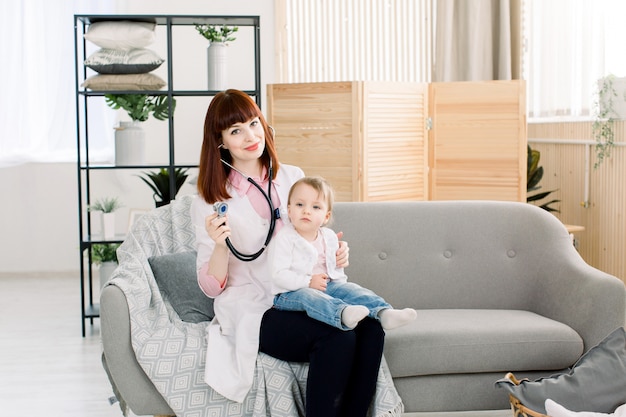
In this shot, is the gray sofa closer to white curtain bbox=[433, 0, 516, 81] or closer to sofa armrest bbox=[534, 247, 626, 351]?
sofa armrest bbox=[534, 247, 626, 351]

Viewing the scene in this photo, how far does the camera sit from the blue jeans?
2.39 metres

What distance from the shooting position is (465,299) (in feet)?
10.3

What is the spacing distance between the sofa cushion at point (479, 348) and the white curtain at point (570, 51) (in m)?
2.33

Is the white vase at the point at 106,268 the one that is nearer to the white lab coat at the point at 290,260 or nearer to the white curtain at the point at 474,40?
the white lab coat at the point at 290,260

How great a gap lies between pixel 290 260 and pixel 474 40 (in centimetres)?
360

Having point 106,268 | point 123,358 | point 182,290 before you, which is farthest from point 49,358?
point 123,358

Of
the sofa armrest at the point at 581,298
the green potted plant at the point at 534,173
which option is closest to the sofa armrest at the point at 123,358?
→ the sofa armrest at the point at 581,298

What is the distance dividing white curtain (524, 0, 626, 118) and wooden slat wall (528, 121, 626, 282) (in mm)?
156

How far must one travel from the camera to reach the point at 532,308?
309 cm

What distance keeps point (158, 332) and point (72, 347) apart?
185 cm

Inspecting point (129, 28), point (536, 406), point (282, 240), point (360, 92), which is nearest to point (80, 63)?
point (129, 28)

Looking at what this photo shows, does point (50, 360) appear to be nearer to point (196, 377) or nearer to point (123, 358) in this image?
point (123, 358)

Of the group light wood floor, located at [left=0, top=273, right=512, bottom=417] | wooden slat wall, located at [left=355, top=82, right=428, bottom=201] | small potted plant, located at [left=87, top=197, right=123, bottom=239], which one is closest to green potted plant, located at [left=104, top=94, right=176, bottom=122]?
small potted plant, located at [left=87, top=197, right=123, bottom=239]

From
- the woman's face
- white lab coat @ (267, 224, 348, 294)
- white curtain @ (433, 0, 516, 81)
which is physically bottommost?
white lab coat @ (267, 224, 348, 294)
